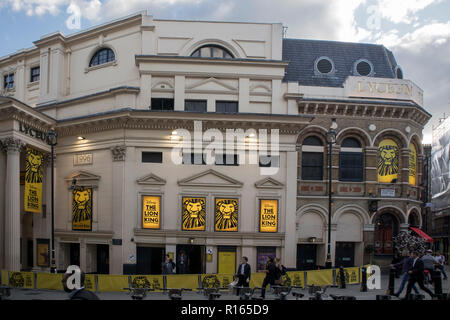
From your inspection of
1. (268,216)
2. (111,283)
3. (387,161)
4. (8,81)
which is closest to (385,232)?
(387,161)

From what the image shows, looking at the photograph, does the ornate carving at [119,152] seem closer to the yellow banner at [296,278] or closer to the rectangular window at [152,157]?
the rectangular window at [152,157]

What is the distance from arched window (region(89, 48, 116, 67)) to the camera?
98.4 ft

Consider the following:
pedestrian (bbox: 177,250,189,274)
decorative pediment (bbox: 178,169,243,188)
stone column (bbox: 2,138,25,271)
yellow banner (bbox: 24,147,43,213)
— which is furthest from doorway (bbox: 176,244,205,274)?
stone column (bbox: 2,138,25,271)

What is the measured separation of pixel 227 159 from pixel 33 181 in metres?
12.4

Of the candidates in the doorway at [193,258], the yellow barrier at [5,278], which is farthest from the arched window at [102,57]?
the yellow barrier at [5,278]

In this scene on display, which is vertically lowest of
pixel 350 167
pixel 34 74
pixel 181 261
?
pixel 181 261

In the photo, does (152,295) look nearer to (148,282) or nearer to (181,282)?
(148,282)

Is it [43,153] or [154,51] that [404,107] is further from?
[43,153]

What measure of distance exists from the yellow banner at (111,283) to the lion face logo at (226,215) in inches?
340

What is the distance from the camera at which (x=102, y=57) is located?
99.7 feet

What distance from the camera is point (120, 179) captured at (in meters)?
26.9

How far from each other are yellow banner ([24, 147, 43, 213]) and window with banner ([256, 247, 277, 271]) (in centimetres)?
1437

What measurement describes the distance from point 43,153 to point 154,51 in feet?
33.9
